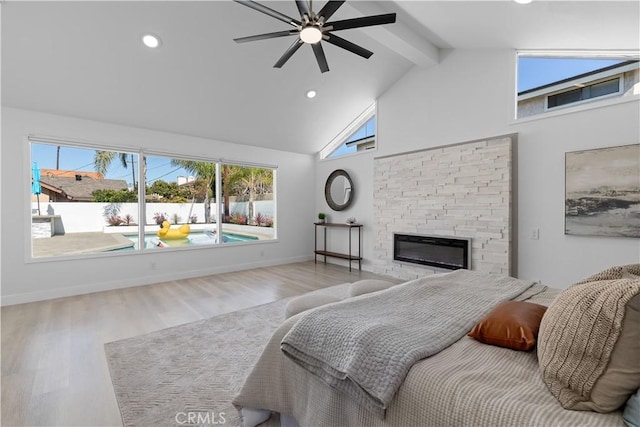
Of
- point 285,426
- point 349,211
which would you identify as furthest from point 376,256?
point 285,426

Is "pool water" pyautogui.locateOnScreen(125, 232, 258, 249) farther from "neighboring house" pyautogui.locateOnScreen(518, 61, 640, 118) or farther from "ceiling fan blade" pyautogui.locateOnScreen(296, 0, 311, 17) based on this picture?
"neighboring house" pyautogui.locateOnScreen(518, 61, 640, 118)

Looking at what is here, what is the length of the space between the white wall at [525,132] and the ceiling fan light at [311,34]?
2767 mm

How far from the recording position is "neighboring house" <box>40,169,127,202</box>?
400cm

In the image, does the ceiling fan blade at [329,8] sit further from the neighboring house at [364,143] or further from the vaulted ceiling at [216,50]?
the neighboring house at [364,143]

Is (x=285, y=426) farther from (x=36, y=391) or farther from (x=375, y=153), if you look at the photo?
(x=375, y=153)

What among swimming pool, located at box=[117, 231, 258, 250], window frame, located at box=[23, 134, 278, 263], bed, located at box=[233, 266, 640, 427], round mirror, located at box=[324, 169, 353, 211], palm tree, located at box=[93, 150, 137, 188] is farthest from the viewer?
round mirror, located at box=[324, 169, 353, 211]

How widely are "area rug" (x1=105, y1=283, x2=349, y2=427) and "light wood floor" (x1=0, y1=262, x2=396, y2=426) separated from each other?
104 millimetres

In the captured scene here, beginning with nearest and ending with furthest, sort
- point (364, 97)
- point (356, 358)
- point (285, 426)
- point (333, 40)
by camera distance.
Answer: point (356, 358) → point (285, 426) → point (333, 40) → point (364, 97)

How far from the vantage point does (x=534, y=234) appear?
3.61 m

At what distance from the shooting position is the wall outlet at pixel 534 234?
3.58 metres

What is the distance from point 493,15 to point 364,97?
2414 millimetres

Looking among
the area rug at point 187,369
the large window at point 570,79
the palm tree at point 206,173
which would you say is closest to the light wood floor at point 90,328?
the area rug at point 187,369

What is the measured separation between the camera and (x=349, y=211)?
6016 mm

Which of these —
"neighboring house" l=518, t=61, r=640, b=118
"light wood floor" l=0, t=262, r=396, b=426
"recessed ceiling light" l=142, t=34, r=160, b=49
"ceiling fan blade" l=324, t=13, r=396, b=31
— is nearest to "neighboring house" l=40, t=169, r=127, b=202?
"light wood floor" l=0, t=262, r=396, b=426
